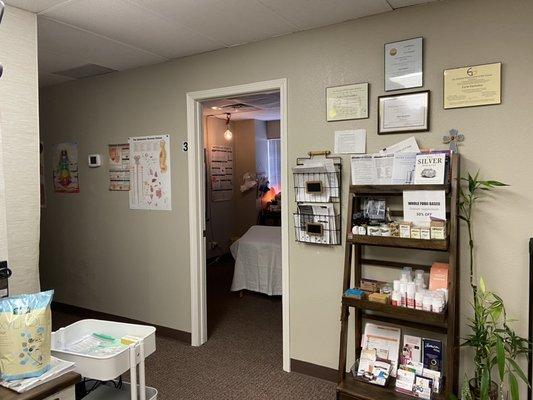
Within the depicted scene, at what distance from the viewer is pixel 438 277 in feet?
6.61

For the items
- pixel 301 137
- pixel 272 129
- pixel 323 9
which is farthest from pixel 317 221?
pixel 272 129

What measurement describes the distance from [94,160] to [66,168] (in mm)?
463

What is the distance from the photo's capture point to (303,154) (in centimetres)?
261

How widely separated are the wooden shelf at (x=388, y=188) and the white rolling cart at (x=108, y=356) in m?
1.36

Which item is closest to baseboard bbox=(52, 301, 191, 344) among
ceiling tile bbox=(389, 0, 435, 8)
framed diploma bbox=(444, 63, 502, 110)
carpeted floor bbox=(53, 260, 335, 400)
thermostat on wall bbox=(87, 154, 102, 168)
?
carpeted floor bbox=(53, 260, 335, 400)

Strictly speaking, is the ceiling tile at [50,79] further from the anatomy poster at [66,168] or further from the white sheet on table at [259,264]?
the white sheet on table at [259,264]

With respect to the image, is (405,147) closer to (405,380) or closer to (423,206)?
(423,206)

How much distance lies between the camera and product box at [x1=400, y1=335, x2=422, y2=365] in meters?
2.18

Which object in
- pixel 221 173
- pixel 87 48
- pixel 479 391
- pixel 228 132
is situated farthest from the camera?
pixel 221 173

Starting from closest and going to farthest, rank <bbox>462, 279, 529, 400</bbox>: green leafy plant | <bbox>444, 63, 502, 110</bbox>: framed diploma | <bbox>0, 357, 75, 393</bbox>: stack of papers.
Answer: <bbox>0, 357, 75, 393</bbox>: stack of papers < <bbox>462, 279, 529, 400</bbox>: green leafy plant < <bbox>444, 63, 502, 110</bbox>: framed diploma

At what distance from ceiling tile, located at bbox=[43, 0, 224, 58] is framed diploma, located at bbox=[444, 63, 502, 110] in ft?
5.29

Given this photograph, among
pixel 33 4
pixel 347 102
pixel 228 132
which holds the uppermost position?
pixel 33 4

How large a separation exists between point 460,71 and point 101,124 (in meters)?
3.04

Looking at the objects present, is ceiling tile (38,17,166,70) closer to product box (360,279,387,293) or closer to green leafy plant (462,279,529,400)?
product box (360,279,387,293)
